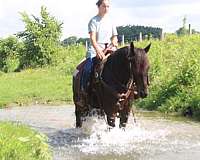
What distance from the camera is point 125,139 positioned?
11.1 m

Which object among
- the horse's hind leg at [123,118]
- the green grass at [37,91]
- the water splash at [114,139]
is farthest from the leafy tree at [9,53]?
the horse's hind leg at [123,118]

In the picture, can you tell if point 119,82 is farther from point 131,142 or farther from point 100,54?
point 131,142

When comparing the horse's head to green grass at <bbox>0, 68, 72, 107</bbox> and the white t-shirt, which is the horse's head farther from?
green grass at <bbox>0, 68, 72, 107</bbox>

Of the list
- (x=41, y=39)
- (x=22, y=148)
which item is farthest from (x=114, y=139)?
(x=41, y=39)

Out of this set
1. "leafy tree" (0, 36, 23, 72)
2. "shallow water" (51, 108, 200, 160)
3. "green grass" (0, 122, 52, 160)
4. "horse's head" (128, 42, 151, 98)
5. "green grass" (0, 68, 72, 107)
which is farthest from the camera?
"leafy tree" (0, 36, 23, 72)

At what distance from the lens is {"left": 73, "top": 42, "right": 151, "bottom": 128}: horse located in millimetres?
9914

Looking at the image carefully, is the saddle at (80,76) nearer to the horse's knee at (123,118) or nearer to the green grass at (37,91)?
the horse's knee at (123,118)

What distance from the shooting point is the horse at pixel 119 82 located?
9.91 metres

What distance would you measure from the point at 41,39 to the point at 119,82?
30621mm

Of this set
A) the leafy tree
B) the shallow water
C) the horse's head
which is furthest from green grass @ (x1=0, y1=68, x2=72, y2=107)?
the leafy tree

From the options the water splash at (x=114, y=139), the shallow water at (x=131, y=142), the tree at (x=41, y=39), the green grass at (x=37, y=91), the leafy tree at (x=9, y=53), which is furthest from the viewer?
the leafy tree at (x=9, y=53)

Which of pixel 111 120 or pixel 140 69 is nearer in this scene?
pixel 140 69

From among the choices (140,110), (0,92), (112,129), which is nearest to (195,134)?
(112,129)

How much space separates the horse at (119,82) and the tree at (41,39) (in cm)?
2940
